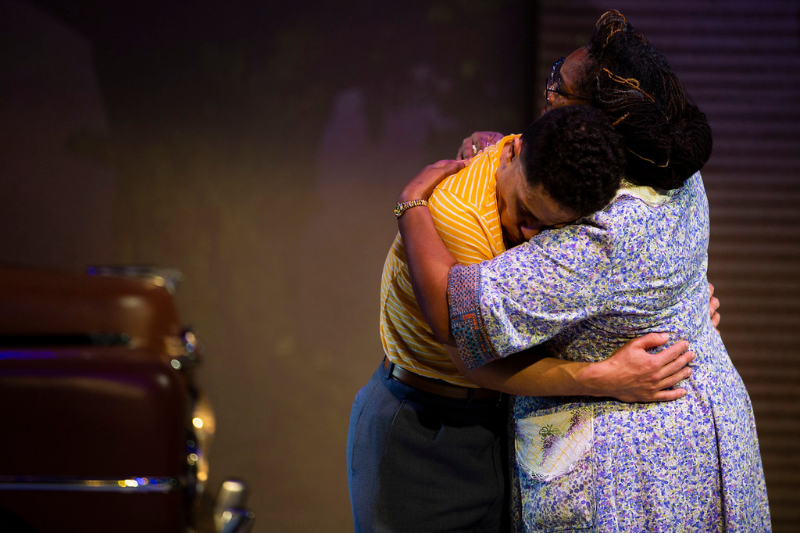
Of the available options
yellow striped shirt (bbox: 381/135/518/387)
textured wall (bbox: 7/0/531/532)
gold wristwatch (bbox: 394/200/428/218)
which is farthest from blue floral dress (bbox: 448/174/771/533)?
textured wall (bbox: 7/0/531/532)

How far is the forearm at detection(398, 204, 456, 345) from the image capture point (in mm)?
1368

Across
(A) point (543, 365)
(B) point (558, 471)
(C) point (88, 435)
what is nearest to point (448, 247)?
(A) point (543, 365)

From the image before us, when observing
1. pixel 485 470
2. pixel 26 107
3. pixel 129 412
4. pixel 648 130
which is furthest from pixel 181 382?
pixel 26 107

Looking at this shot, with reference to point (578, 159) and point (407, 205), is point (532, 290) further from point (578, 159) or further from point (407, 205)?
point (407, 205)

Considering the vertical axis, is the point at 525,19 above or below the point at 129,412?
above

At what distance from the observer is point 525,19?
3.60 metres

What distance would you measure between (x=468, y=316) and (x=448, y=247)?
A: 0.71 feet

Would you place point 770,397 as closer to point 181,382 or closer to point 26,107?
point 181,382

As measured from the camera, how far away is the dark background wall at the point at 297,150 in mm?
3521

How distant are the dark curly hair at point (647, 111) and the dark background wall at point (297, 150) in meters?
2.09

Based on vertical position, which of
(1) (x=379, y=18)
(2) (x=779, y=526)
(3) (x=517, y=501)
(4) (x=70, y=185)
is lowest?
(2) (x=779, y=526)

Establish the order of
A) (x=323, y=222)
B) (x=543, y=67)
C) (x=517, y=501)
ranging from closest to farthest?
(x=517, y=501) → (x=543, y=67) → (x=323, y=222)

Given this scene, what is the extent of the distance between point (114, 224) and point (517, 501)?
9.46 ft

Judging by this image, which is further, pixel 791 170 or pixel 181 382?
pixel 791 170
